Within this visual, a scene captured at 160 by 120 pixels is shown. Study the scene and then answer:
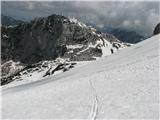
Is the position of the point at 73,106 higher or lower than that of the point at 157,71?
lower

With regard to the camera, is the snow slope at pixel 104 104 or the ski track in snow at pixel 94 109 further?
the snow slope at pixel 104 104

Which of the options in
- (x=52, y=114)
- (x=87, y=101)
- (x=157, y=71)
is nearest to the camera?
(x=52, y=114)

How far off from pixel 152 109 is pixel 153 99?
2.65m

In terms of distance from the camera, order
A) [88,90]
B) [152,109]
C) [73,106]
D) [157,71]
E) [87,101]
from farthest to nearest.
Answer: [157,71]
[88,90]
[87,101]
[73,106]
[152,109]

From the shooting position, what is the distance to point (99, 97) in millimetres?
28891

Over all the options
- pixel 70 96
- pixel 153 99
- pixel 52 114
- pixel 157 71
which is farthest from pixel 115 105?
pixel 157 71

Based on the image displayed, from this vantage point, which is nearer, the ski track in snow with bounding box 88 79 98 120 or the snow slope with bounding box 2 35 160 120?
the ski track in snow with bounding box 88 79 98 120

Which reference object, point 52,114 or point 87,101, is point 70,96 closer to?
point 87,101

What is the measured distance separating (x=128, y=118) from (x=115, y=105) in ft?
12.9

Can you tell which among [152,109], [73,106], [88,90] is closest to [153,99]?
[152,109]

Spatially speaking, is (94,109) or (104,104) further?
(104,104)

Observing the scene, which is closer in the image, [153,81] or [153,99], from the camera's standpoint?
[153,99]

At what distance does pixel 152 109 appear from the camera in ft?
71.5

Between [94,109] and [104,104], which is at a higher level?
[104,104]
